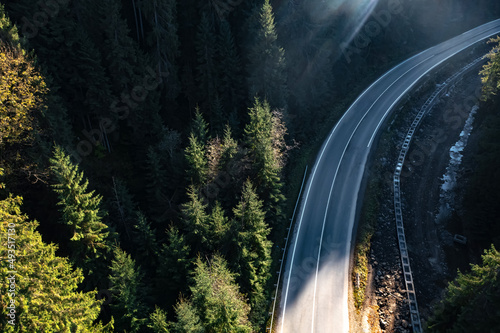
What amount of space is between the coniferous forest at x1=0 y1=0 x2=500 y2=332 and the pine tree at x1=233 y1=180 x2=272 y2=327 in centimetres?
12

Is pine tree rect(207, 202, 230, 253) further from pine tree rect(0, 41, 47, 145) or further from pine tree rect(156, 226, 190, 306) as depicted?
pine tree rect(0, 41, 47, 145)

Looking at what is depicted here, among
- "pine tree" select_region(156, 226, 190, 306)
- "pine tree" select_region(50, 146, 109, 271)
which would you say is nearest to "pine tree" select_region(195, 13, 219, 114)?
"pine tree" select_region(156, 226, 190, 306)

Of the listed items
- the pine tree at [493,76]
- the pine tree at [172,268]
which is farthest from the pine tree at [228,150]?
the pine tree at [493,76]

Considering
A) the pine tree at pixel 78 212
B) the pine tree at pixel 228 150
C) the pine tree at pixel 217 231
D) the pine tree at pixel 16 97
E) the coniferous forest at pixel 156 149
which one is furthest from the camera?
the pine tree at pixel 228 150

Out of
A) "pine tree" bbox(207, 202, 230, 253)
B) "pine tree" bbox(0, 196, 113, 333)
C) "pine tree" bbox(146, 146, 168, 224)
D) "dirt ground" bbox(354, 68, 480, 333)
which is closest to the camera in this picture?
"pine tree" bbox(0, 196, 113, 333)

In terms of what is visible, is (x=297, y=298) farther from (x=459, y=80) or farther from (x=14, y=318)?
(x=459, y=80)

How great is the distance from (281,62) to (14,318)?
33179 mm

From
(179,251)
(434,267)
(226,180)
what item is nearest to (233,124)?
(226,180)

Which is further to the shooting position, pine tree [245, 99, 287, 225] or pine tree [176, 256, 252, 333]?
pine tree [245, 99, 287, 225]

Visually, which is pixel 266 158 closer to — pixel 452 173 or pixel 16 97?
pixel 16 97

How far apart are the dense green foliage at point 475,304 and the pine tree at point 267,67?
83.0 ft

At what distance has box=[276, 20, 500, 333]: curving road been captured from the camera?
2621cm

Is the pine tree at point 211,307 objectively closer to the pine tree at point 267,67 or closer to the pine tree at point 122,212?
the pine tree at point 122,212

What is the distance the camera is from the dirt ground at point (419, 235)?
87.6ft
